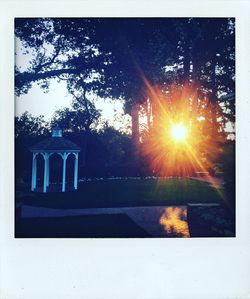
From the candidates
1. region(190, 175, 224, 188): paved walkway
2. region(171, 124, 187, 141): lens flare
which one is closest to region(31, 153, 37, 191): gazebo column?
region(171, 124, 187, 141): lens flare

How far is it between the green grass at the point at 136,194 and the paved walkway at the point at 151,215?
92mm

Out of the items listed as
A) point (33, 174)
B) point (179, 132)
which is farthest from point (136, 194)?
point (33, 174)

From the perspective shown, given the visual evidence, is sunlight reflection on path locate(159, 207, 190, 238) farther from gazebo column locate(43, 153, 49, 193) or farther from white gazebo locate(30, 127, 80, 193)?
gazebo column locate(43, 153, 49, 193)

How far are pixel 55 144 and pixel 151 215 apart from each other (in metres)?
2.16

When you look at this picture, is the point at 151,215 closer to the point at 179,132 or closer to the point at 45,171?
the point at 179,132

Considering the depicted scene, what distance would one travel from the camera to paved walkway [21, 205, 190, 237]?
7344 millimetres

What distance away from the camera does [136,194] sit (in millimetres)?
7555

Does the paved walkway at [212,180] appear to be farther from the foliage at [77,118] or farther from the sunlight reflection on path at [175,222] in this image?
the foliage at [77,118]

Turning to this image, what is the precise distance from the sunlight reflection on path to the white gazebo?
67.8 inches

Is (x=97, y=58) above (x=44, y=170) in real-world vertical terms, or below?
above

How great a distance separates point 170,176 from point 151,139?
2.51 ft
